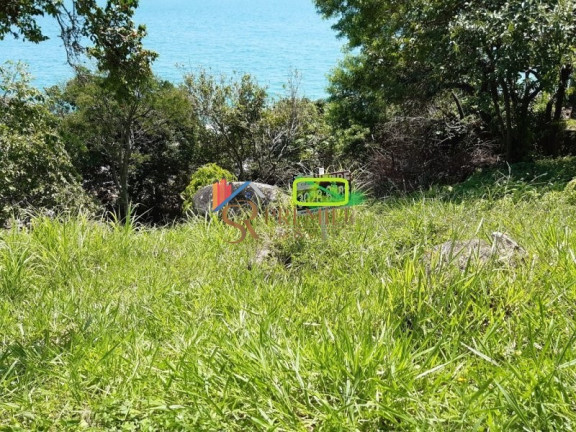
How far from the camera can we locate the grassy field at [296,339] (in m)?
1.63

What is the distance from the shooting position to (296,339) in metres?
2.18

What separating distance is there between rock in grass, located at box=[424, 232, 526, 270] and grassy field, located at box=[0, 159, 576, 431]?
70 millimetres

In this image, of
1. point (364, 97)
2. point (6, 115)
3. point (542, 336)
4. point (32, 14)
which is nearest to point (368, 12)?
point (364, 97)

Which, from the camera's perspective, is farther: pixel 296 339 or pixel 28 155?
pixel 28 155

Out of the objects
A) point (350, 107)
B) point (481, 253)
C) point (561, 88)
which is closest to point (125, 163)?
point (350, 107)

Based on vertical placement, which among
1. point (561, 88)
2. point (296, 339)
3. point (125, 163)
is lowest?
point (296, 339)

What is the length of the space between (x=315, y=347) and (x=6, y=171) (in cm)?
864

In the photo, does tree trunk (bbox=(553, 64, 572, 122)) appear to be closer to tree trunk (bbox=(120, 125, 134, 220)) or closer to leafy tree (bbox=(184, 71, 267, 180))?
leafy tree (bbox=(184, 71, 267, 180))

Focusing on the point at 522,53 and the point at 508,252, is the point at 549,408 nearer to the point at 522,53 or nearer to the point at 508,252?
the point at 508,252

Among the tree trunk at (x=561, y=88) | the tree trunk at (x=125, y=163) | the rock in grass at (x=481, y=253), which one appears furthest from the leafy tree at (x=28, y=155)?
the tree trunk at (x=561, y=88)

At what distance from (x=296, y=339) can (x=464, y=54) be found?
242 inches

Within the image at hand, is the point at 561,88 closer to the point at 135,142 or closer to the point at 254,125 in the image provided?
the point at 254,125

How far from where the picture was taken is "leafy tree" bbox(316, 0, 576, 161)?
6008 millimetres

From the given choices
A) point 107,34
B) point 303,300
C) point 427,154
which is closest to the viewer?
point 303,300
